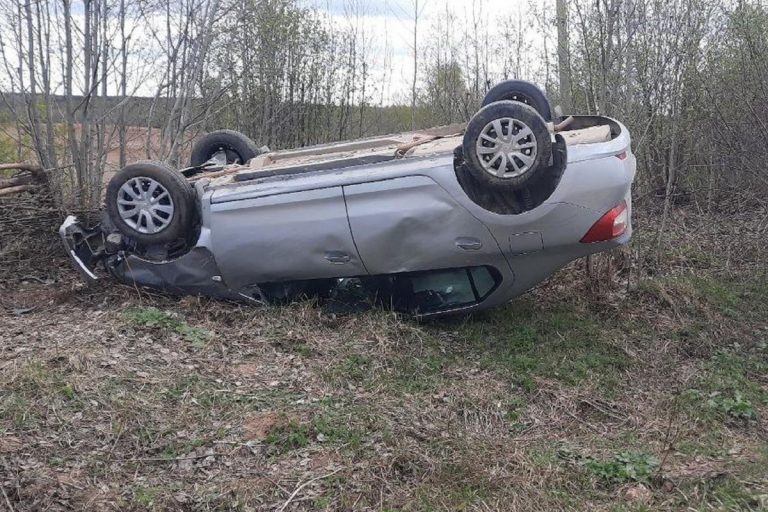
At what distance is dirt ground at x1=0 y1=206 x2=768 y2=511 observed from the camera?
12.1 ft

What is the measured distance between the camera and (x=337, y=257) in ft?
18.3

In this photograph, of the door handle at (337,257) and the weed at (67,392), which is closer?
the weed at (67,392)

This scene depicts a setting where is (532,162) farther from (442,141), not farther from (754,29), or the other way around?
(754,29)

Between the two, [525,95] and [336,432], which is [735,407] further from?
[525,95]

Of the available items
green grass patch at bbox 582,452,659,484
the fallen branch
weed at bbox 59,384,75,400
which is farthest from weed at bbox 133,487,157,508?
green grass patch at bbox 582,452,659,484

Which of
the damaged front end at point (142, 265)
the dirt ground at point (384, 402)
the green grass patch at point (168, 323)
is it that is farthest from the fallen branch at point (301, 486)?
the damaged front end at point (142, 265)

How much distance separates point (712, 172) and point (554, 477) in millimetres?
7248

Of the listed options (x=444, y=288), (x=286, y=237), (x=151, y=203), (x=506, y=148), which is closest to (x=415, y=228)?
(x=444, y=288)

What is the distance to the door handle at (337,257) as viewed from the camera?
555cm

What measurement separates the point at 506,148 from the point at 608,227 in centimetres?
89

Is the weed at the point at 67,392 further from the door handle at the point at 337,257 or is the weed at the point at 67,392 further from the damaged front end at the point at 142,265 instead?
the door handle at the point at 337,257

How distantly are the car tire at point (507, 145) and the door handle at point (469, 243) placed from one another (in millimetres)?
436

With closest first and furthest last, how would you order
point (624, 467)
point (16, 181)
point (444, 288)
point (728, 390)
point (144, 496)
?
point (144, 496) < point (624, 467) < point (728, 390) < point (444, 288) < point (16, 181)

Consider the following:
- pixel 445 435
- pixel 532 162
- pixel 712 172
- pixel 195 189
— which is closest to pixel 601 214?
pixel 532 162
